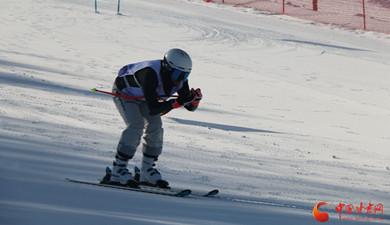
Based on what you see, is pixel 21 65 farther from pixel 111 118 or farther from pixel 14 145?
pixel 14 145

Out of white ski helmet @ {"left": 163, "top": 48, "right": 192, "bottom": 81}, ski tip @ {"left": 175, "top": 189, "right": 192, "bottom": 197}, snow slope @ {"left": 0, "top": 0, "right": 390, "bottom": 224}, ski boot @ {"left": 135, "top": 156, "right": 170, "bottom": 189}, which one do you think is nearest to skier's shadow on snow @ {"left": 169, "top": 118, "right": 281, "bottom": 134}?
snow slope @ {"left": 0, "top": 0, "right": 390, "bottom": 224}

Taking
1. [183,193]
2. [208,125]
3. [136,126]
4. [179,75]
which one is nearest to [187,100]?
[179,75]

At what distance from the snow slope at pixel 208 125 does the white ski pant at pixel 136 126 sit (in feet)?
1.50

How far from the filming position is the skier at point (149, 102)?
195 inches

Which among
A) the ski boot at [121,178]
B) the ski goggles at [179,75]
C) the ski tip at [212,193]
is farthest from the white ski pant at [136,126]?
the ski tip at [212,193]

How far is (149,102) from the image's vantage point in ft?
16.2

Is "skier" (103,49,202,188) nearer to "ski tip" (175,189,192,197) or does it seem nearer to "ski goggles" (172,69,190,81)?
"ski goggles" (172,69,190,81)

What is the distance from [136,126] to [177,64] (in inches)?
25.5

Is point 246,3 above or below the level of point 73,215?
above

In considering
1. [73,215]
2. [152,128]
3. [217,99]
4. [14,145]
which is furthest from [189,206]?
[217,99]

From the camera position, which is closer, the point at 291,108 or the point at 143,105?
the point at 143,105

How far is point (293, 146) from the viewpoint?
809 centimetres

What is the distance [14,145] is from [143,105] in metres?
1.78

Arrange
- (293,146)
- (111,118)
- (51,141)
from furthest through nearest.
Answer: (111,118) → (293,146) → (51,141)
